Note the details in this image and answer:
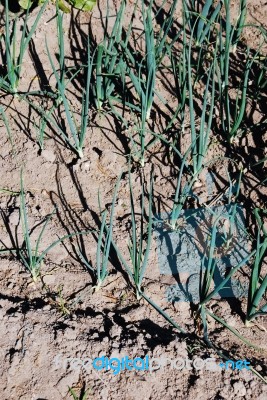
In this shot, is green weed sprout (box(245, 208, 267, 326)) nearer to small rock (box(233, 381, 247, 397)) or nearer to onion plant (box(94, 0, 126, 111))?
small rock (box(233, 381, 247, 397))

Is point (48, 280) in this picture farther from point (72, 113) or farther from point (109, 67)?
point (109, 67)

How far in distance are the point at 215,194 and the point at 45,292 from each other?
903 millimetres

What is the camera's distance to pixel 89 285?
2.05 metres

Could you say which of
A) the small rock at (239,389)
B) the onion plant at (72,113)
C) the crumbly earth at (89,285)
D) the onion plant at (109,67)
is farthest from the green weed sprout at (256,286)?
the onion plant at (109,67)

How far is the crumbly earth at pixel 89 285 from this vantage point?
1744 mm

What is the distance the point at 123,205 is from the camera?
7.54 feet

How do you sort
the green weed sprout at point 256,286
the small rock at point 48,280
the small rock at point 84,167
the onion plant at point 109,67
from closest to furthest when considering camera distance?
the green weed sprout at point 256,286, the small rock at point 48,280, the onion plant at point 109,67, the small rock at point 84,167

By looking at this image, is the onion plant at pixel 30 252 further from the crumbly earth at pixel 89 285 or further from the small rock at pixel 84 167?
the small rock at pixel 84 167

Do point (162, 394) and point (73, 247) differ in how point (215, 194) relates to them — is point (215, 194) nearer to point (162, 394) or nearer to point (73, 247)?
point (73, 247)

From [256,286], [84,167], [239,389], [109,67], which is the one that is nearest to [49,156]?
[84,167]

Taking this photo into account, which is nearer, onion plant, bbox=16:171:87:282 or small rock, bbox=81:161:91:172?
onion plant, bbox=16:171:87:282

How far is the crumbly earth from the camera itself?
5.72ft

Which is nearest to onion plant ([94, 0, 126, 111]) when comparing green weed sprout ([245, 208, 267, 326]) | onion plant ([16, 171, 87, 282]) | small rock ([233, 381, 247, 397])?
onion plant ([16, 171, 87, 282])

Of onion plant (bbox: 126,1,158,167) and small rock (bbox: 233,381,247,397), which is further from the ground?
onion plant (bbox: 126,1,158,167)
